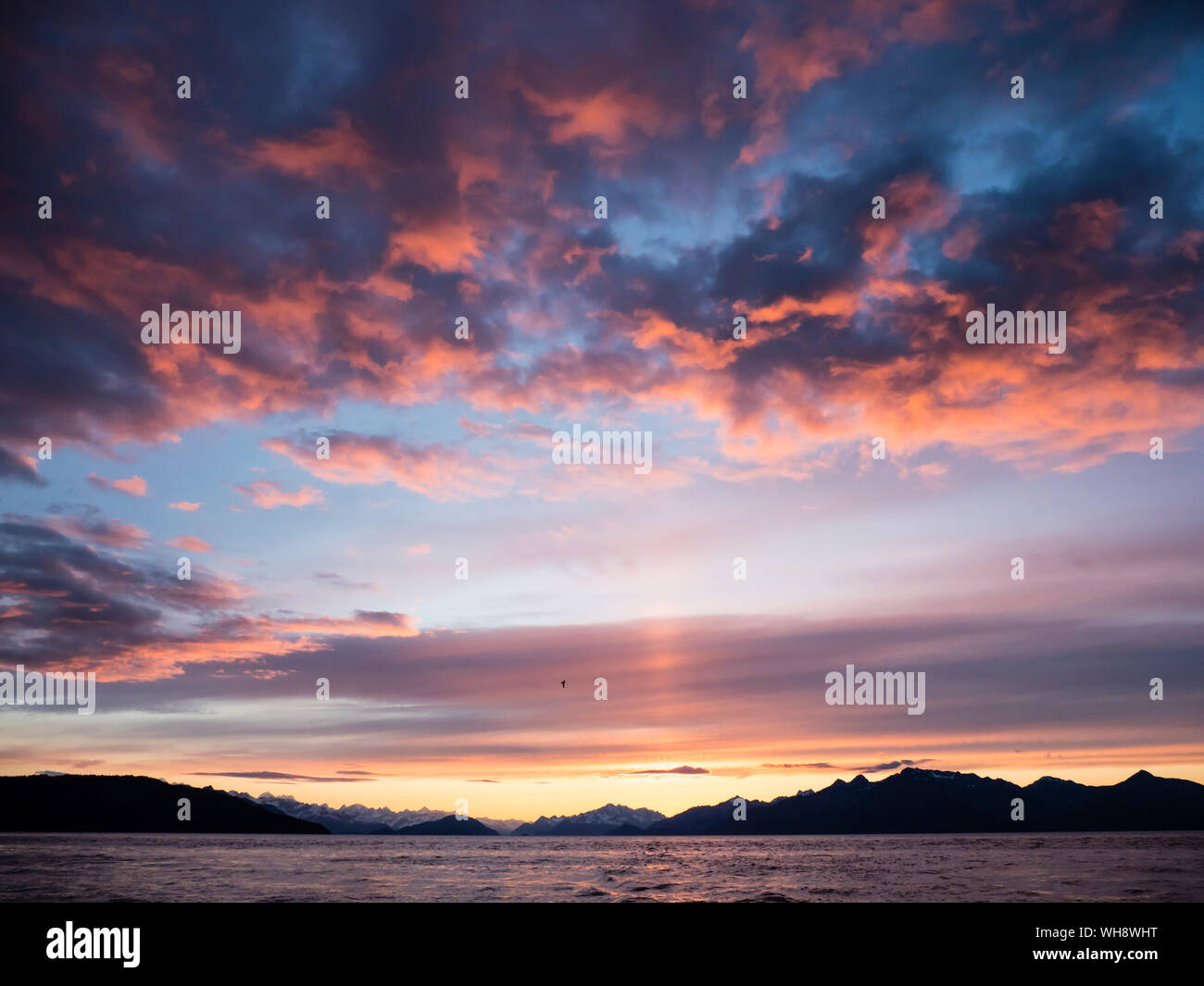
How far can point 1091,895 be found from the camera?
50.4 meters

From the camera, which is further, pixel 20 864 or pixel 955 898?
pixel 20 864

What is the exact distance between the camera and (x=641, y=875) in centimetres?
7519
